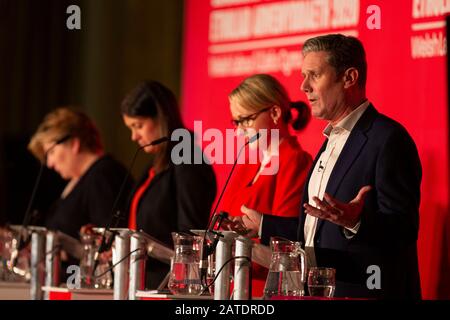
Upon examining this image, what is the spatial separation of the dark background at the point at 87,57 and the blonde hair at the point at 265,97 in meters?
3.71

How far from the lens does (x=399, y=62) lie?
3959mm

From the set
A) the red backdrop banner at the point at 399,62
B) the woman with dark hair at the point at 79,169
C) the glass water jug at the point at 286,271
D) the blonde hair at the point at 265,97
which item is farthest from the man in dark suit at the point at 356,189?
the woman with dark hair at the point at 79,169

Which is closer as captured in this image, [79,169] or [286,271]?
[286,271]

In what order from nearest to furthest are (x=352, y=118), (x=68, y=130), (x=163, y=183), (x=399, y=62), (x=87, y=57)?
1. (x=352, y=118)
2. (x=399, y=62)
3. (x=163, y=183)
4. (x=68, y=130)
5. (x=87, y=57)

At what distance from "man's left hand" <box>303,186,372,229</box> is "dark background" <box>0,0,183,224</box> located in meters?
4.62

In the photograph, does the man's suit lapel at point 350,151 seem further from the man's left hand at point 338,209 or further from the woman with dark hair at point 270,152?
the woman with dark hair at point 270,152

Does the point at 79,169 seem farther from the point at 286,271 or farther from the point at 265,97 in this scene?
the point at 286,271

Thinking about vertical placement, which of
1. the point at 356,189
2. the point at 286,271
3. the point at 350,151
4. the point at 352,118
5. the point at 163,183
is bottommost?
the point at 286,271

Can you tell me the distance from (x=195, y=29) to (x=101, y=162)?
53.3 inches

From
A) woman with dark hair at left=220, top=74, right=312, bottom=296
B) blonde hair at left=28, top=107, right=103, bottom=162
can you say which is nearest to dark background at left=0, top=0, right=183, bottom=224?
blonde hair at left=28, top=107, right=103, bottom=162

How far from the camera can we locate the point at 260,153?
3.73 metres

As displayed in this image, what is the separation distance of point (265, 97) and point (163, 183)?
75 cm

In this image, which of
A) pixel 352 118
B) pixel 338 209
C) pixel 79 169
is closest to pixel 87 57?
pixel 79 169
